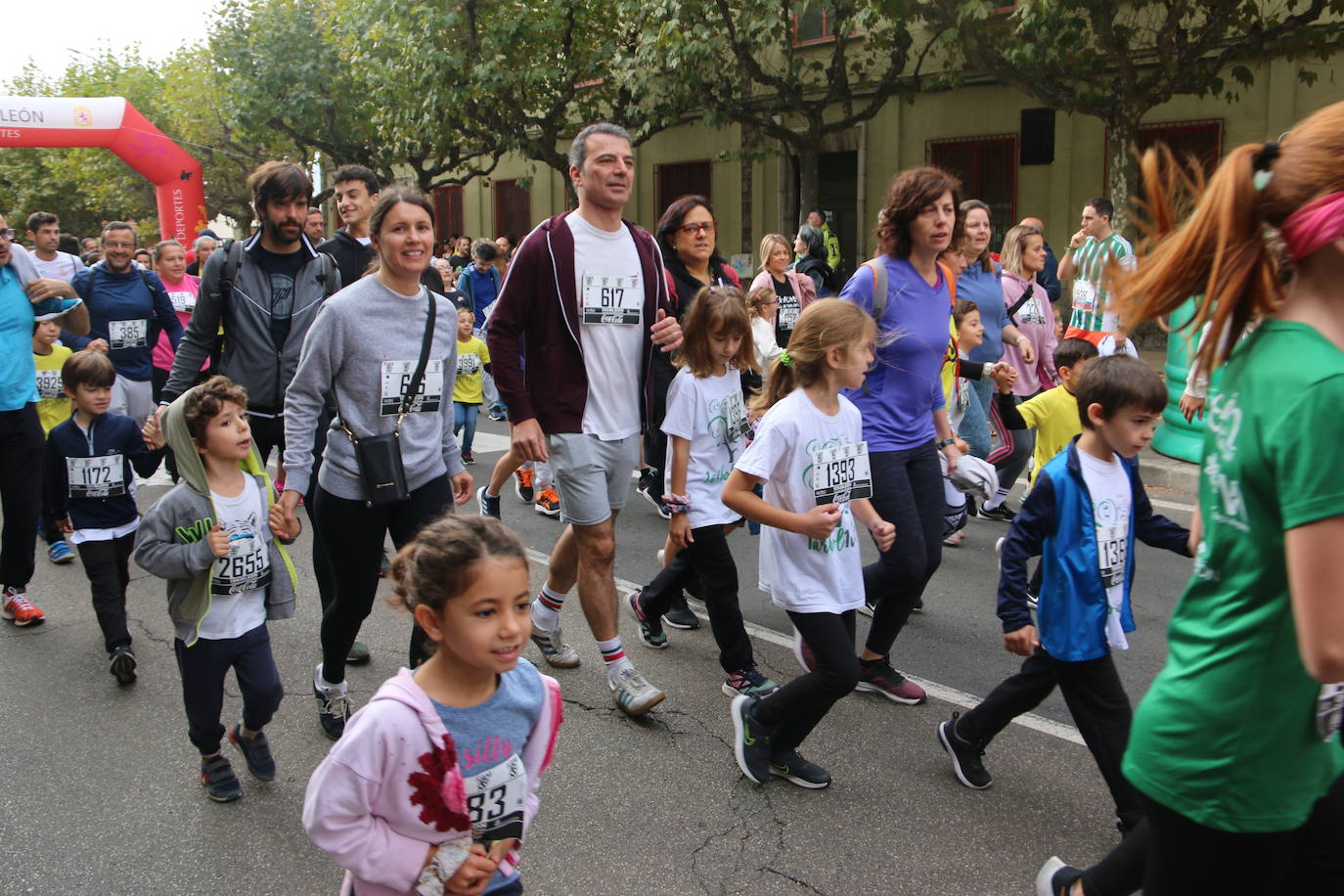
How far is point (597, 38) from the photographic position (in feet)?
68.9

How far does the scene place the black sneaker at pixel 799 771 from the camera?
3.79m

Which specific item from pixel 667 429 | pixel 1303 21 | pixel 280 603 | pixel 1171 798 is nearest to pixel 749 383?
pixel 667 429

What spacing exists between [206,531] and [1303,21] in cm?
1351

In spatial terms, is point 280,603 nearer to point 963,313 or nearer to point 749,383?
point 749,383

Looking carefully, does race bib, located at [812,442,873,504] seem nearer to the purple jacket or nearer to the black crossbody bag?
the purple jacket

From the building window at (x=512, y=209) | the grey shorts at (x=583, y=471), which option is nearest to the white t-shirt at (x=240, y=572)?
the grey shorts at (x=583, y=471)

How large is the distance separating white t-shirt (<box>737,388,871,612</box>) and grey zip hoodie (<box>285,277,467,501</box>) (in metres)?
1.13

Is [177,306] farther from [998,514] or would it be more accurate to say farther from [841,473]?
[841,473]

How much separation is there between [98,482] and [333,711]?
1663 mm

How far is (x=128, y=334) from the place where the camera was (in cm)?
763

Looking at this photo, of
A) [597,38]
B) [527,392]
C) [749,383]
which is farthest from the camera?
[597,38]

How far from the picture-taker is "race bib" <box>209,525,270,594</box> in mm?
3732

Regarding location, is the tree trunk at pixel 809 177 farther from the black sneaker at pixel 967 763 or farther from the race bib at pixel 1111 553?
the race bib at pixel 1111 553

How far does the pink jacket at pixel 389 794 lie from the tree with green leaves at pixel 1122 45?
1263cm
